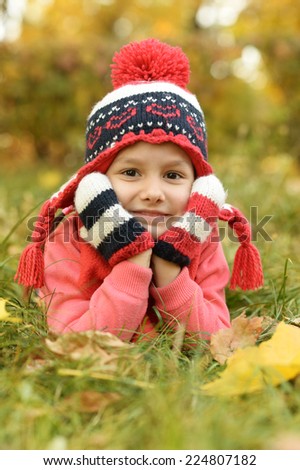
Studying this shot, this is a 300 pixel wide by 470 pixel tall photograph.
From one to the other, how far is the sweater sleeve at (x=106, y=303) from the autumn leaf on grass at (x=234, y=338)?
10.3 inches

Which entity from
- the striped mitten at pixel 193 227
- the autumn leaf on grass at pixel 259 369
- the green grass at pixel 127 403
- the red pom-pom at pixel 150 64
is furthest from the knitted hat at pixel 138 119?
the autumn leaf on grass at pixel 259 369

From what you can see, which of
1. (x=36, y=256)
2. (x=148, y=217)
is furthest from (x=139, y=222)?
(x=36, y=256)

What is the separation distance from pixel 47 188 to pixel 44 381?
3.28m

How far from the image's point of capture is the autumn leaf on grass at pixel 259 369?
142 cm

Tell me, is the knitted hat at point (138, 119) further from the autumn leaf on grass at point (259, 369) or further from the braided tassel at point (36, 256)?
the autumn leaf on grass at point (259, 369)

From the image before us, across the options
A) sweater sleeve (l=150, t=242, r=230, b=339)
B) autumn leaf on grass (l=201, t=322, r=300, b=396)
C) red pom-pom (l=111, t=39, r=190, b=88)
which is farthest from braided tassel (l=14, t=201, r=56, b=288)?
autumn leaf on grass (l=201, t=322, r=300, b=396)

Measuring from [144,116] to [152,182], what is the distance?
23 cm

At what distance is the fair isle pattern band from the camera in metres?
1.96

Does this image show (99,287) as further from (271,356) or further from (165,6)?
(165,6)

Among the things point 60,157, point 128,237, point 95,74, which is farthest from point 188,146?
point 60,157

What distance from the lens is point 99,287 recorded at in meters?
1.96

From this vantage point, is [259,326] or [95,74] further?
[95,74]

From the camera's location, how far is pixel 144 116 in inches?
77.0
